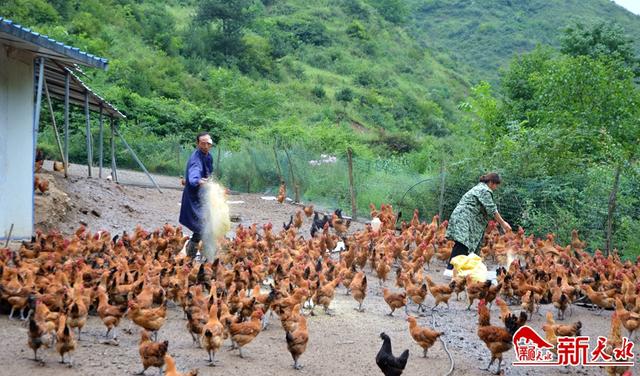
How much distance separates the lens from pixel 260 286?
11.9 m

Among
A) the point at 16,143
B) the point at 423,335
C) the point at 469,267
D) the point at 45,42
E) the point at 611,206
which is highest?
the point at 45,42

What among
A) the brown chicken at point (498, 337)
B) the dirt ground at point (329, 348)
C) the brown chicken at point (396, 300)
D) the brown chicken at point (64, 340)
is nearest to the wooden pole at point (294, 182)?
the dirt ground at point (329, 348)

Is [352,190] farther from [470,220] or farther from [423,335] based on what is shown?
[423,335]

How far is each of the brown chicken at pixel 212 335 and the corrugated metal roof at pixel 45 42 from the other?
7.08 metres

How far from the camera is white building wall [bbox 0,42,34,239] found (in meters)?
14.0

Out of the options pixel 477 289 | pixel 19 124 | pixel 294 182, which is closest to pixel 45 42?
pixel 19 124

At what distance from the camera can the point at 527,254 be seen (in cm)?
1511

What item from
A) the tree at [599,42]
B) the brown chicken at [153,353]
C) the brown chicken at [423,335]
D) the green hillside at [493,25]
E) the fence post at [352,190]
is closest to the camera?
the brown chicken at [153,353]

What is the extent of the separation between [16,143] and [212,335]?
26.4 ft

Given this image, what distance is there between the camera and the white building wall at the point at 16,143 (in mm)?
14047

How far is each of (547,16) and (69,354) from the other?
9710 centimetres

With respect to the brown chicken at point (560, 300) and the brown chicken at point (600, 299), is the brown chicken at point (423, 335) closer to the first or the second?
the brown chicken at point (560, 300)

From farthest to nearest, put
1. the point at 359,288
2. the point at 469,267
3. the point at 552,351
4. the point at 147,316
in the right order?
the point at 469,267, the point at 359,288, the point at 552,351, the point at 147,316

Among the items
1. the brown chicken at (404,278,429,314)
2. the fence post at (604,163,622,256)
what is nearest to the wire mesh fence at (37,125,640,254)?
the fence post at (604,163,622,256)
